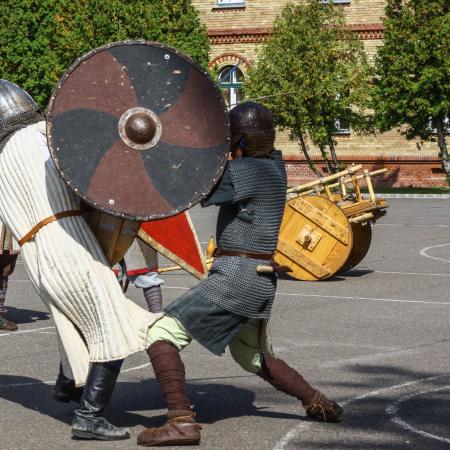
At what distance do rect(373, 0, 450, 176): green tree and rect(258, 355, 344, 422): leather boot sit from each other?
29.1 meters

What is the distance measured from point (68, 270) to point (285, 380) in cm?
127

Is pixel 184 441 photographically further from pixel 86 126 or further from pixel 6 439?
pixel 86 126

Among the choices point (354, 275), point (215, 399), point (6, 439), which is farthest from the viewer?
point (354, 275)

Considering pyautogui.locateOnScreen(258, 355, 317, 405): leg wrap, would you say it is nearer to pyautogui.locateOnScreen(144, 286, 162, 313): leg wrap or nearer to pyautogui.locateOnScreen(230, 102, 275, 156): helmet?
pyautogui.locateOnScreen(230, 102, 275, 156): helmet

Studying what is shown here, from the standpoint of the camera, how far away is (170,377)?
630 cm

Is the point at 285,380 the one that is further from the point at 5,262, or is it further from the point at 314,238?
the point at 314,238

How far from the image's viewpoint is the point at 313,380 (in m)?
8.19

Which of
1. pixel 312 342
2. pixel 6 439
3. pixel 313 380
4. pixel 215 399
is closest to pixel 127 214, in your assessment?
pixel 6 439

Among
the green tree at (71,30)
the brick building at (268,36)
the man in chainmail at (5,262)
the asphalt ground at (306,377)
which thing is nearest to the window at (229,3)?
the brick building at (268,36)

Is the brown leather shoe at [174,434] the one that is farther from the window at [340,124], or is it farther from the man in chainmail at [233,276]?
the window at [340,124]

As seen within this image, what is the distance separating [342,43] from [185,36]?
14.7 ft

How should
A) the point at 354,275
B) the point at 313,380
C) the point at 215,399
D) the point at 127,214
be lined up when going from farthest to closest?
1. the point at 354,275
2. the point at 313,380
3. the point at 215,399
4. the point at 127,214

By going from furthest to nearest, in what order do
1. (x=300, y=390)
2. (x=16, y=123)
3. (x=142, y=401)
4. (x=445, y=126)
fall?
(x=445, y=126) < (x=142, y=401) < (x=300, y=390) < (x=16, y=123)

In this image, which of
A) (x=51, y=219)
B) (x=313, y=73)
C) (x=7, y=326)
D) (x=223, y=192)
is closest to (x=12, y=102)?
(x=51, y=219)
